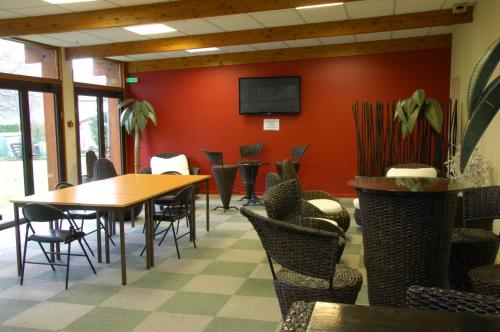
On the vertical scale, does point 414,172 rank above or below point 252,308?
above

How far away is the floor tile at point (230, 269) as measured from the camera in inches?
167

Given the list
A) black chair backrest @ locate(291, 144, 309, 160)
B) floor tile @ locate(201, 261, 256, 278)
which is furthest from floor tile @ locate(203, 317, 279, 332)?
black chair backrest @ locate(291, 144, 309, 160)

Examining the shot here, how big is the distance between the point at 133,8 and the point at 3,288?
3.48m

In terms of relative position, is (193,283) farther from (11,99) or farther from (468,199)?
(11,99)

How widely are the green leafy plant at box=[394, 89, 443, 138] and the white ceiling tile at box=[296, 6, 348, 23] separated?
1.52 meters

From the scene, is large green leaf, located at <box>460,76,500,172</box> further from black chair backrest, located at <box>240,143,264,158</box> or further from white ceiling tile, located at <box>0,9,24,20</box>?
black chair backrest, located at <box>240,143,264,158</box>

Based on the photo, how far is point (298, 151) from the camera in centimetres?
802

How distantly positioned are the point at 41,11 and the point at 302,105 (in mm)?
4827

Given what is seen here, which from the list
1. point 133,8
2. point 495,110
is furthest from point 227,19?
point 495,110

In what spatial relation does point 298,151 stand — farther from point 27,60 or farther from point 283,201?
point 283,201

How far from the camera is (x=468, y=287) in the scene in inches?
122

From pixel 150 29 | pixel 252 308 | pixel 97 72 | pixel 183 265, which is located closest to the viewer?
pixel 252 308

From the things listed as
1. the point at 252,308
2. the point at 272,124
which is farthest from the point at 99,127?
the point at 252,308

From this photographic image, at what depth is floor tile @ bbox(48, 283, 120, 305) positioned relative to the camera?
3604mm
